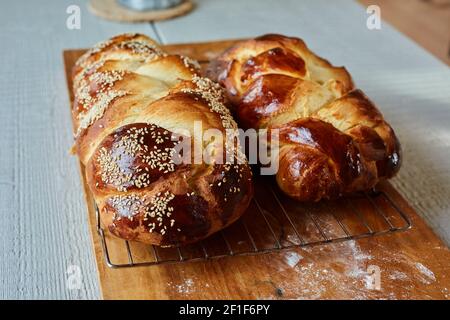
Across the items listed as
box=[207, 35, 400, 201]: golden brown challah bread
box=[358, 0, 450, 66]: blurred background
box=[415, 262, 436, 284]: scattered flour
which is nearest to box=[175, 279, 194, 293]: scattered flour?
box=[207, 35, 400, 201]: golden brown challah bread

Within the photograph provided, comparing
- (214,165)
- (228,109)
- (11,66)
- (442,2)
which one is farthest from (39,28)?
(442,2)

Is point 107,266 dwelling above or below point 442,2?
above

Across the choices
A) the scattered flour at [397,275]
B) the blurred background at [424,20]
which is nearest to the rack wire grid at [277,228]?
the scattered flour at [397,275]

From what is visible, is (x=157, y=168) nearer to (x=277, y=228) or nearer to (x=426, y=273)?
(x=277, y=228)

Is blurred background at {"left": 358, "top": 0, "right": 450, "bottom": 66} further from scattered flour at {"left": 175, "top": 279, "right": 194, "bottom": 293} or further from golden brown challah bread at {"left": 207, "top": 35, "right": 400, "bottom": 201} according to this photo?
scattered flour at {"left": 175, "top": 279, "right": 194, "bottom": 293}

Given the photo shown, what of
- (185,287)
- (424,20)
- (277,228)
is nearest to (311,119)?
(277,228)

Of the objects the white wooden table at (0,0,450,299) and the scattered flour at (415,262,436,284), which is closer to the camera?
the scattered flour at (415,262,436,284)
